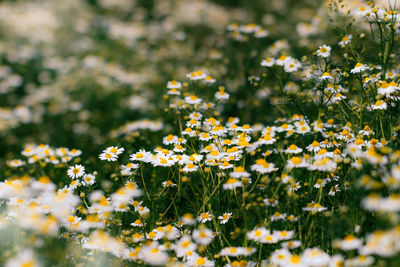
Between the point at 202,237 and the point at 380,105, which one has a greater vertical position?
the point at 380,105

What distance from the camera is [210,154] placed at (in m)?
2.29

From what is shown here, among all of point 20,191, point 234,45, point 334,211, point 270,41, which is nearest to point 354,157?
point 334,211

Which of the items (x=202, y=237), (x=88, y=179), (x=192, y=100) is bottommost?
(x=88, y=179)

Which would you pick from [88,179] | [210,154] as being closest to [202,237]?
[210,154]

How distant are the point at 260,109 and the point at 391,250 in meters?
2.89

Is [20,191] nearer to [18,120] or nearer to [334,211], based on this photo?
[334,211]

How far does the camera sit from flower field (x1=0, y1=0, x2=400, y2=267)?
182 cm

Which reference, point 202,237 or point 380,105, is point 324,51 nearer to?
point 380,105

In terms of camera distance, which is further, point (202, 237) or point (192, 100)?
point (192, 100)

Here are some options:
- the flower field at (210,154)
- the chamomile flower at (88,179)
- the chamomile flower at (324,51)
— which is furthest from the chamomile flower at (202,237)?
the chamomile flower at (324,51)

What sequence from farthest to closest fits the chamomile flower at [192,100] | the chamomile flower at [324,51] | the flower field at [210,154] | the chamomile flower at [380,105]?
the chamomile flower at [192,100] < the chamomile flower at [324,51] < the chamomile flower at [380,105] < the flower field at [210,154]

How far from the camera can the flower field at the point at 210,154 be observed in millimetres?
1817

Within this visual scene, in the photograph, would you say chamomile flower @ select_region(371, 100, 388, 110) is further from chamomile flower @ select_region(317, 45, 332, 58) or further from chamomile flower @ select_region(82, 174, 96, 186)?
chamomile flower @ select_region(82, 174, 96, 186)

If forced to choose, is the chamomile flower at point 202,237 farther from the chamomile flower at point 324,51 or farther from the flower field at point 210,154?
the chamomile flower at point 324,51
